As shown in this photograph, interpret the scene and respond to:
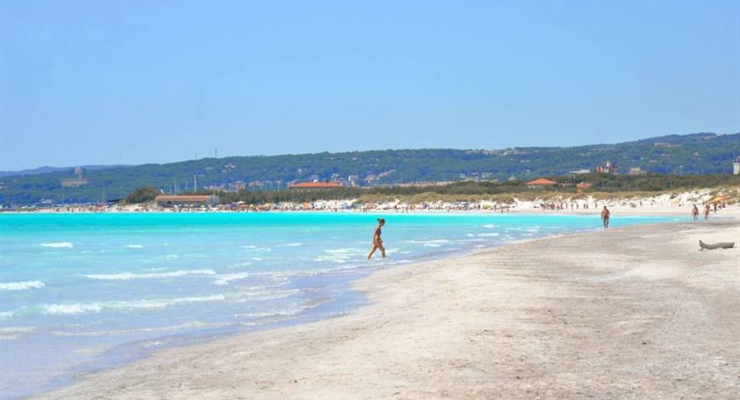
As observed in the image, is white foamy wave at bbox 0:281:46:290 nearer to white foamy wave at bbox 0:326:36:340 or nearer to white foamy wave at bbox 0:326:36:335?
white foamy wave at bbox 0:326:36:335

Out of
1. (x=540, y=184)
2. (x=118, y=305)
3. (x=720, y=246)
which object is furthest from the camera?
(x=540, y=184)

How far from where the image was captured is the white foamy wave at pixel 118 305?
16364mm

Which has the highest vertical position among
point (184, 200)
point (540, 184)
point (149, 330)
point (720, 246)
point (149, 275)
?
→ point (540, 184)

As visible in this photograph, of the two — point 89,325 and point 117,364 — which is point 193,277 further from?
point 117,364

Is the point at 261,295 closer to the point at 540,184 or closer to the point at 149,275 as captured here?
the point at 149,275

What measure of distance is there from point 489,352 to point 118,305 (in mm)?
9596

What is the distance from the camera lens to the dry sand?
7699mm

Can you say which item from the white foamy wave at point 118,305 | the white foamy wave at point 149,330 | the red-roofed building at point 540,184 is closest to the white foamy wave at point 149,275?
the white foamy wave at point 118,305

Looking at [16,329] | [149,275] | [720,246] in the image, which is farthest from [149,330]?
[720,246]

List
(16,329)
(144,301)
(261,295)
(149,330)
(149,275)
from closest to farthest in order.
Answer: (149,330) < (16,329) < (144,301) < (261,295) < (149,275)

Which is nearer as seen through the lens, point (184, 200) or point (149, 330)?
point (149, 330)

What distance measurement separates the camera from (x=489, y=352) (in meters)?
9.28

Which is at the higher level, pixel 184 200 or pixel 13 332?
pixel 184 200

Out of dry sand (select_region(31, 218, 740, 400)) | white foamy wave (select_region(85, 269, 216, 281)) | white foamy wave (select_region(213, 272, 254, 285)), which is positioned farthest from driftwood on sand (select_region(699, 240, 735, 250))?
white foamy wave (select_region(85, 269, 216, 281))
